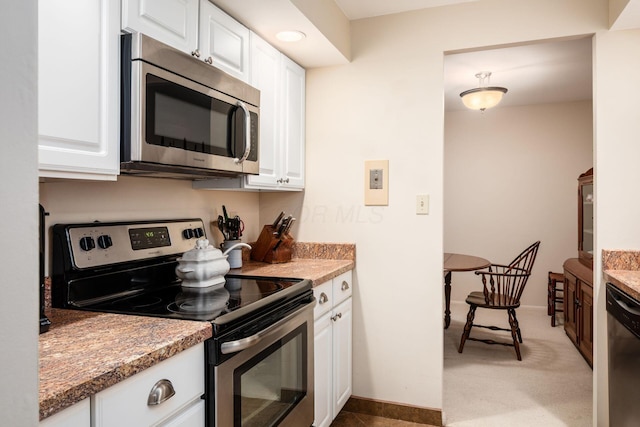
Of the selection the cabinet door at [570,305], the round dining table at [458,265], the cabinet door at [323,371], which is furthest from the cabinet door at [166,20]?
the cabinet door at [570,305]

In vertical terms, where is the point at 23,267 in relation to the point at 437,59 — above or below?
below

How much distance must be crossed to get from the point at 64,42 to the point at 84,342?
77 centimetres

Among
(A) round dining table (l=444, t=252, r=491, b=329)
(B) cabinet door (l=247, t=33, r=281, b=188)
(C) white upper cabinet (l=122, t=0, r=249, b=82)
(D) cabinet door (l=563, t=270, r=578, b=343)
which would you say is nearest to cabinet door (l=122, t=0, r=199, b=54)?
(C) white upper cabinet (l=122, t=0, r=249, b=82)

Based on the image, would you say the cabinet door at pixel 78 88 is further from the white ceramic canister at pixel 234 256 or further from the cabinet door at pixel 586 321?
the cabinet door at pixel 586 321

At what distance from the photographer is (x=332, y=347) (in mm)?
2229

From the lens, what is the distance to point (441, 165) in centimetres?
238

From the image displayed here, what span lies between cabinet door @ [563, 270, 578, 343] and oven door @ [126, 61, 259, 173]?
312 cm

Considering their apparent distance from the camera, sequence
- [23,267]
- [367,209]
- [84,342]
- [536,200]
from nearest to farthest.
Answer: [23,267] < [84,342] < [367,209] < [536,200]

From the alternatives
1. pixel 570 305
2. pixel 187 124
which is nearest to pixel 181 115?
pixel 187 124

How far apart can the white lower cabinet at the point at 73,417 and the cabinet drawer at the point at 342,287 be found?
1508mm

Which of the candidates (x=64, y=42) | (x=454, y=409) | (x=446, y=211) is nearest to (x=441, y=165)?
(x=454, y=409)

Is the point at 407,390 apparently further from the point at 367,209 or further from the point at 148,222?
the point at 148,222

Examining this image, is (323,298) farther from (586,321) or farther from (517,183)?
(517,183)

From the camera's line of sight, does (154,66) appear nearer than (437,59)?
Yes
